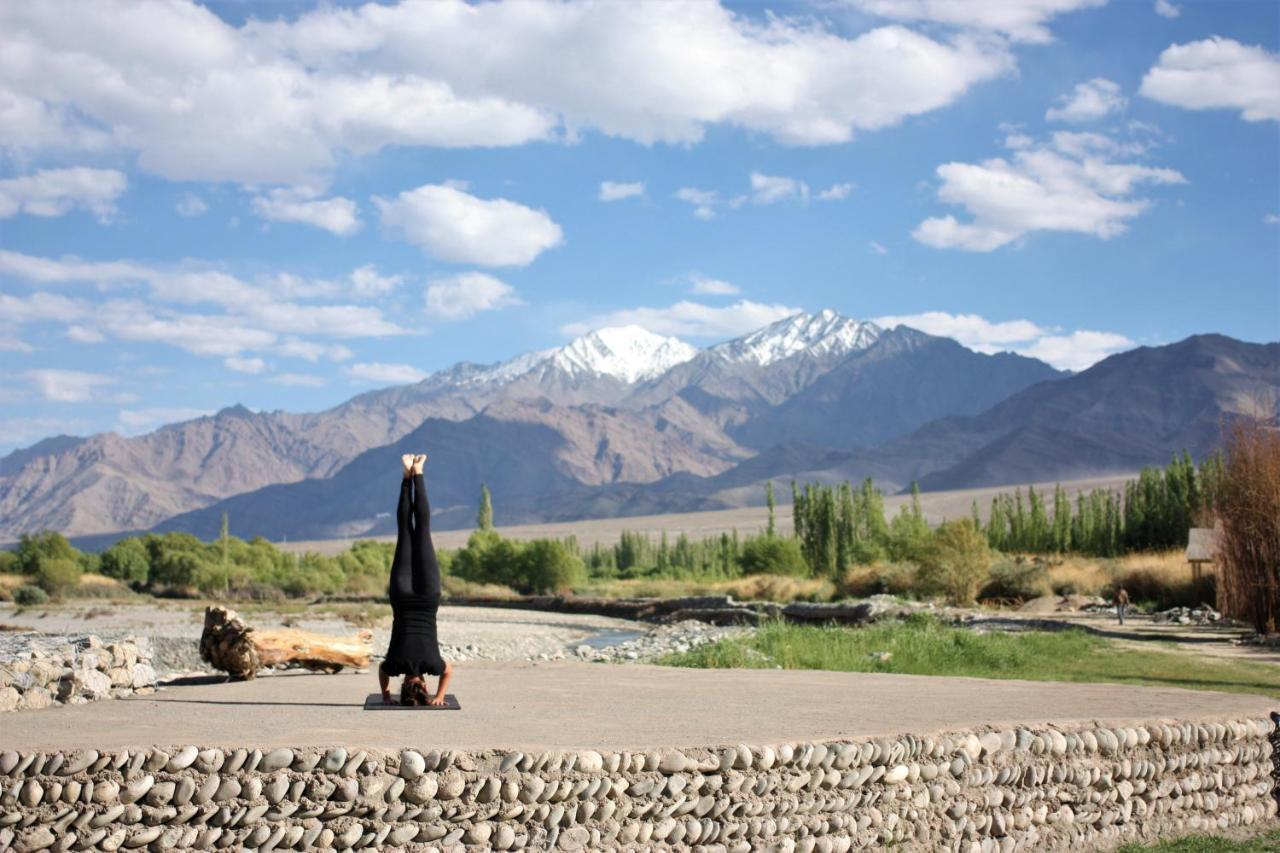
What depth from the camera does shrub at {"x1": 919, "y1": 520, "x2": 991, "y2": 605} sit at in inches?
1601

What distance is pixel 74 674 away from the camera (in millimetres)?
11859

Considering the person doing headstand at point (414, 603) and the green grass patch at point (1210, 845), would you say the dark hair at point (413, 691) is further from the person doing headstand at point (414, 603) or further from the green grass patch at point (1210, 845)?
the green grass patch at point (1210, 845)

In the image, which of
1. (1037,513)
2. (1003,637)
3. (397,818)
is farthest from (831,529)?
(397,818)

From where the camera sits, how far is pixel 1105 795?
32.1ft

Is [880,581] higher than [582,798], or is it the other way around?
[582,798]

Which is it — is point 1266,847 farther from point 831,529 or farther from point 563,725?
point 831,529

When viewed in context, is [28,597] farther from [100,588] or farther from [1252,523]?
[1252,523]

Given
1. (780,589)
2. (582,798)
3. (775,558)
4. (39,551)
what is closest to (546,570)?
(775,558)

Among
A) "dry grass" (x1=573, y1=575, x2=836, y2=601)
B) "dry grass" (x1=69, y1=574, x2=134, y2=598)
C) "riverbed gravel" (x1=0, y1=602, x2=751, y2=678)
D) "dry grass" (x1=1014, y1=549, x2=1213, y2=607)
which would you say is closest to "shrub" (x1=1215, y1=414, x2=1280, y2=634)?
"dry grass" (x1=1014, y1=549, x2=1213, y2=607)

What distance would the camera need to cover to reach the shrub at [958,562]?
1601 inches

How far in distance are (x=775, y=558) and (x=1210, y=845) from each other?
58.2m

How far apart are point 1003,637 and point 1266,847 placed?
40.6 ft

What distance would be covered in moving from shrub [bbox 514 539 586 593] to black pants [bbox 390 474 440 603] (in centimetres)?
6465

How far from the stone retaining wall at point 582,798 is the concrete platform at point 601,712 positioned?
9.3 inches
